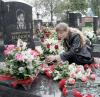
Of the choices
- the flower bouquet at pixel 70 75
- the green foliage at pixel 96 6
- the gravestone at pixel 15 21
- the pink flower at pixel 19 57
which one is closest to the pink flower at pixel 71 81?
the flower bouquet at pixel 70 75

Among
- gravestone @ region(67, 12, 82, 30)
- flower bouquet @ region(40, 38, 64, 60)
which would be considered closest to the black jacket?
flower bouquet @ region(40, 38, 64, 60)

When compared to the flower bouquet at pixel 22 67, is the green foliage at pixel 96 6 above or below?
above

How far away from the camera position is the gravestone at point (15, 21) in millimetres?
9297

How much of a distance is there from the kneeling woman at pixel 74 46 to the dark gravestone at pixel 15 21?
3.74 meters

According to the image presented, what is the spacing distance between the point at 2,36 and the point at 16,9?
0.86 m

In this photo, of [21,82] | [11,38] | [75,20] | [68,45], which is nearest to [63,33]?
[68,45]

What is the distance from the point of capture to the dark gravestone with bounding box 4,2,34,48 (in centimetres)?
930

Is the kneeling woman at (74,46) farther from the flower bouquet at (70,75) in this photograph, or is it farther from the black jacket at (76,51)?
the flower bouquet at (70,75)

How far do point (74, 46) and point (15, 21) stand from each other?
432 centimetres

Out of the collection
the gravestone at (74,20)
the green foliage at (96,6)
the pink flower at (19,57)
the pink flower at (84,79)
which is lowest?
the pink flower at (84,79)

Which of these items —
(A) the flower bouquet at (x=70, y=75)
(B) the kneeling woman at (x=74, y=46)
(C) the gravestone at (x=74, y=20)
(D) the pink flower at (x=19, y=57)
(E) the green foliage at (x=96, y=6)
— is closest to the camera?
(D) the pink flower at (x=19, y=57)

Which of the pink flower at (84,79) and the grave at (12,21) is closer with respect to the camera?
the pink flower at (84,79)

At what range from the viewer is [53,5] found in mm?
32406

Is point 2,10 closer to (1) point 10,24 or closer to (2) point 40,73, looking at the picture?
(1) point 10,24
